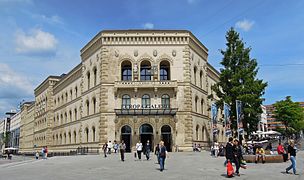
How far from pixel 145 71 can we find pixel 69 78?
65.9ft

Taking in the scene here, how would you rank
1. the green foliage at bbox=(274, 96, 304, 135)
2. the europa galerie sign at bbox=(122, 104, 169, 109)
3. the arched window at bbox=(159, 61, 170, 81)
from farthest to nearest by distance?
1. the green foliage at bbox=(274, 96, 304, 135)
2. the arched window at bbox=(159, 61, 170, 81)
3. the europa galerie sign at bbox=(122, 104, 169, 109)

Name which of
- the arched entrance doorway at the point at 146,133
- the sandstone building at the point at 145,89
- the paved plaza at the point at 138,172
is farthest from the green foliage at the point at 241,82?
the paved plaza at the point at 138,172

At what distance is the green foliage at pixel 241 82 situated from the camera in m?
38.0

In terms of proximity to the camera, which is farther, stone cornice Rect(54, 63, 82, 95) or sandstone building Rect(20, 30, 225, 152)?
stone cornice Rect(54, 63, 82, 95)

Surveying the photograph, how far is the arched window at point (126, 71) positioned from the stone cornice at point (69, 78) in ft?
37.1

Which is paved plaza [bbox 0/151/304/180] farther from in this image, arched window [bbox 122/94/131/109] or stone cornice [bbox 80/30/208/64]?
stone cornice [bbox 80/30/208/64]

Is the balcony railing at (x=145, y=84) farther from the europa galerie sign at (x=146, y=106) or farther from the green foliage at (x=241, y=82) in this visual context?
the green foliage at (x=241, y=82)

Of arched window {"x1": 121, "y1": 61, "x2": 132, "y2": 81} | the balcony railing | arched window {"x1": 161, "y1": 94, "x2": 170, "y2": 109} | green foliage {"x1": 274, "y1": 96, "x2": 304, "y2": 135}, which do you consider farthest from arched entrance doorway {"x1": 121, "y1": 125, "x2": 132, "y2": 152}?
green foliage {"x1": 274, "y1": 96, "x2": 304, "y2": 135}

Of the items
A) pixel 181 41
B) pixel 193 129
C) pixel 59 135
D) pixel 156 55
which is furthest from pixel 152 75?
pixel 59 135

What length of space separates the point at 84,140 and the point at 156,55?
15877 millimetres

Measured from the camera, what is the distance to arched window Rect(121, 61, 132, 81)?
4316 centimetres

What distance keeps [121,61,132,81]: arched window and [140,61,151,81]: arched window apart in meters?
1.53

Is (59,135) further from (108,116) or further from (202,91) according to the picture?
(202,91)

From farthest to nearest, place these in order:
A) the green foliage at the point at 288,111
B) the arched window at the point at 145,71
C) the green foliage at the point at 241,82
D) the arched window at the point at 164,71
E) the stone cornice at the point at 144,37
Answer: the green foliage at the point at 288,111 → the arched window at the point at 164,71 → the arched window at the point at 145,71 → the stone cornice at the point at 144,37 → the green foliage at the point at 241,82
